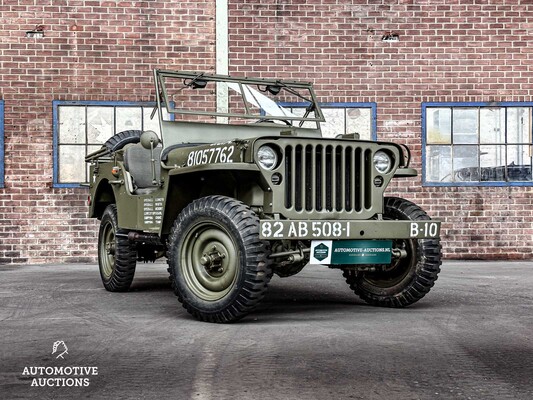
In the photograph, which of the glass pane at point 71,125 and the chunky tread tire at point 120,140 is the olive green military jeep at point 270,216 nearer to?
the chunky tread tire at point 120,140

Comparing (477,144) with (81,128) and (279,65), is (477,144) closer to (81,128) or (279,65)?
(279,65)

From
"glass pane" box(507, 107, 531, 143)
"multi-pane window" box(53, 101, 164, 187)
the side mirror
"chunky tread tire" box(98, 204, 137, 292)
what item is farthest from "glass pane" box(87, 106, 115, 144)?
"glass pane" box(507, 107, 531, 143)

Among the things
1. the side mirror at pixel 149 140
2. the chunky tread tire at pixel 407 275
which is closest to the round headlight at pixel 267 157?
the chunky tread tire at pixel 407 275

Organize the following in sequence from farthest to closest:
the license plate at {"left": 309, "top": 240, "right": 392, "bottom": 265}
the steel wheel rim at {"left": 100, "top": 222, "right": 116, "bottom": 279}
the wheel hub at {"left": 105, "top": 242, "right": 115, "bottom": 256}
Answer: the steel wheel rim at {"left": 100, "top": 222, "right": 116, "bottom": 279}
the wheel hub at {"left": 105, "top": 242, "right": 115, "bottom": 256}
the license plate at {"left": 309, "top": 240, "right": 392, "bottom": 265}

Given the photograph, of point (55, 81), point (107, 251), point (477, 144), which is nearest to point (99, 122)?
point (55, 81)

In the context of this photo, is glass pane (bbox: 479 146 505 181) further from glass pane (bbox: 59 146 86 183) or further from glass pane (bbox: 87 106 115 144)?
glass pane (bbox: 59 146 86 183)

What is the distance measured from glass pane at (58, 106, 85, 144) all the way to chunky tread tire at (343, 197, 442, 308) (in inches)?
257

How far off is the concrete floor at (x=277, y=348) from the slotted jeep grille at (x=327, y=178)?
0.87 m

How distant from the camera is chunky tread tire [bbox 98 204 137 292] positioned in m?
7.83

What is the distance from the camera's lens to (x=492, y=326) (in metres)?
5.62

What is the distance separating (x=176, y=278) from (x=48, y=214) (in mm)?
6554

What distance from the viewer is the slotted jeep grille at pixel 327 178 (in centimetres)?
584

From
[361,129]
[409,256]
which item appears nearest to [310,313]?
[409,256]

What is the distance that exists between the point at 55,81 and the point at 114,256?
4979 mm
